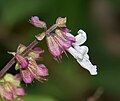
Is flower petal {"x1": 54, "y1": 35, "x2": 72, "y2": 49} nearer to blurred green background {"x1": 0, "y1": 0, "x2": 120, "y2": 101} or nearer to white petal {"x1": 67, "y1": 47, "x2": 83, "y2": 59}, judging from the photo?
white petal {"x1": 67, "y1": 47, "x2": 83, "y2": 59}

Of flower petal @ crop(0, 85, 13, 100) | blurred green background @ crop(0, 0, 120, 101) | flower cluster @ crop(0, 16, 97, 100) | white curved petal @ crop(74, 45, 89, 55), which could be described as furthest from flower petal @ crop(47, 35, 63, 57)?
blurred green background @ crop(0, 0, 120, 101)

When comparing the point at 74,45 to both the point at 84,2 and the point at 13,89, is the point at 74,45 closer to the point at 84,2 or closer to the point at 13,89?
the point at 13,89

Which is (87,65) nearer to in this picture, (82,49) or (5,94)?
(82,49)

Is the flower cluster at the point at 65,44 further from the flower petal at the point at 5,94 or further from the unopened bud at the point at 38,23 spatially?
the flower petal at the point at 5,94

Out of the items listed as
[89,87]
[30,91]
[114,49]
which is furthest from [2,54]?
[114,49]

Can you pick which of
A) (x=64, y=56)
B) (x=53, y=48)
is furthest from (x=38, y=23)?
(x=64, y=56)

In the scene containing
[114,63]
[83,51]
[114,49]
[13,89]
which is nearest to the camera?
[83,51]
